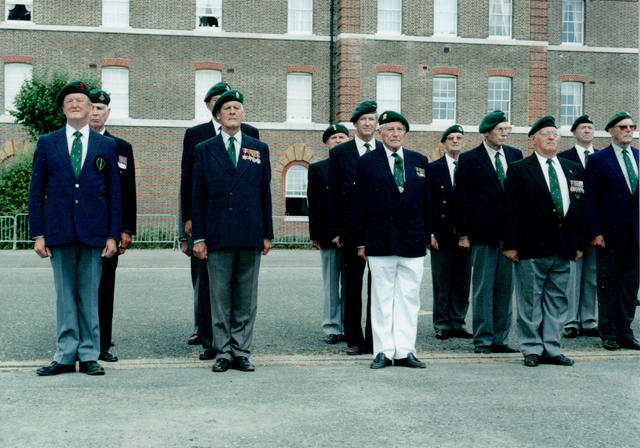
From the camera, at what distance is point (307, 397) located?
5578 mm

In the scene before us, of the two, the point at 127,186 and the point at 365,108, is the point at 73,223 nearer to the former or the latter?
the point at 127,186

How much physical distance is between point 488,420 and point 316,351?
301 cm

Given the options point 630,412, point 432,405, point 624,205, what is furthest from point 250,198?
point 624,205

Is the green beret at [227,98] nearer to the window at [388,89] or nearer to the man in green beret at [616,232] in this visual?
the man in green beret at [616,232]

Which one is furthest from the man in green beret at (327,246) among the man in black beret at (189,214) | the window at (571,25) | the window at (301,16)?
the window at (571,25)

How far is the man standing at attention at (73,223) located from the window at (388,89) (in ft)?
80.2

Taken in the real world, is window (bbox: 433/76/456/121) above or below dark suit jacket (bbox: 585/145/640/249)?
above

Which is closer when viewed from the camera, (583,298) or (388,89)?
(583,298)

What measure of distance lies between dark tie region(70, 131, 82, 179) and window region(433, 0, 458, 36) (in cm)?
2614

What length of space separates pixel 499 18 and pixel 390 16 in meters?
4.51

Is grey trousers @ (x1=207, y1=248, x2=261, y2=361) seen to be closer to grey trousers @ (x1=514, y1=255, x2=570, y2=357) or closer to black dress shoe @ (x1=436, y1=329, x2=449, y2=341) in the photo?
grey trousers @ (x1=514, y1=255, x2=570, y2=357)

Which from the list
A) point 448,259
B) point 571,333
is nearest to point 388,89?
point 448,259

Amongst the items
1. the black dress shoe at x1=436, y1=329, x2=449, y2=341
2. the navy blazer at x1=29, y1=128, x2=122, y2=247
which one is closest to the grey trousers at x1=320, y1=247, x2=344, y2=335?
the black dress shoe at x1=436, y1=329, x2=449, y2=341

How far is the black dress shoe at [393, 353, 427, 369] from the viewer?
679 cm
